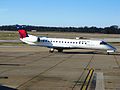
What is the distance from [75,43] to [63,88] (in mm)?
30699

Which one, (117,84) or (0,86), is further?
(117,84)

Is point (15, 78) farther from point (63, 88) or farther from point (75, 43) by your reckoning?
point (75, 43)

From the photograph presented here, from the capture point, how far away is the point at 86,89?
57.9ft

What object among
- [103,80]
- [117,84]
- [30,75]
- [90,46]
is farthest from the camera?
[90,46]

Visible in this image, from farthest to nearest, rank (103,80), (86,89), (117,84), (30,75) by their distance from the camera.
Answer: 1. (30,75)
2. (103,80)
3. (117,84)
4. (86,89)

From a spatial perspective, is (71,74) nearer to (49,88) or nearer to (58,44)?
(49,88)

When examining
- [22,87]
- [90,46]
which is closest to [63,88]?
[22,87]

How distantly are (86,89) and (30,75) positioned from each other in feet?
21.3

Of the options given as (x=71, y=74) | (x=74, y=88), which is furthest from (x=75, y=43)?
(x=74, y=88)

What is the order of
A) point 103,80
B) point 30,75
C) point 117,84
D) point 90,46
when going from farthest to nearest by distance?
point 90,46 → point 30,75 → point 103,80 → point 117,84

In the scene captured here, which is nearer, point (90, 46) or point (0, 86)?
point (0, 86)

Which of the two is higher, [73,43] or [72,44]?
[73,43]

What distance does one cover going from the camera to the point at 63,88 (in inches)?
706

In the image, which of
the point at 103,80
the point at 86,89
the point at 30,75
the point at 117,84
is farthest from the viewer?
the point at 30,75
